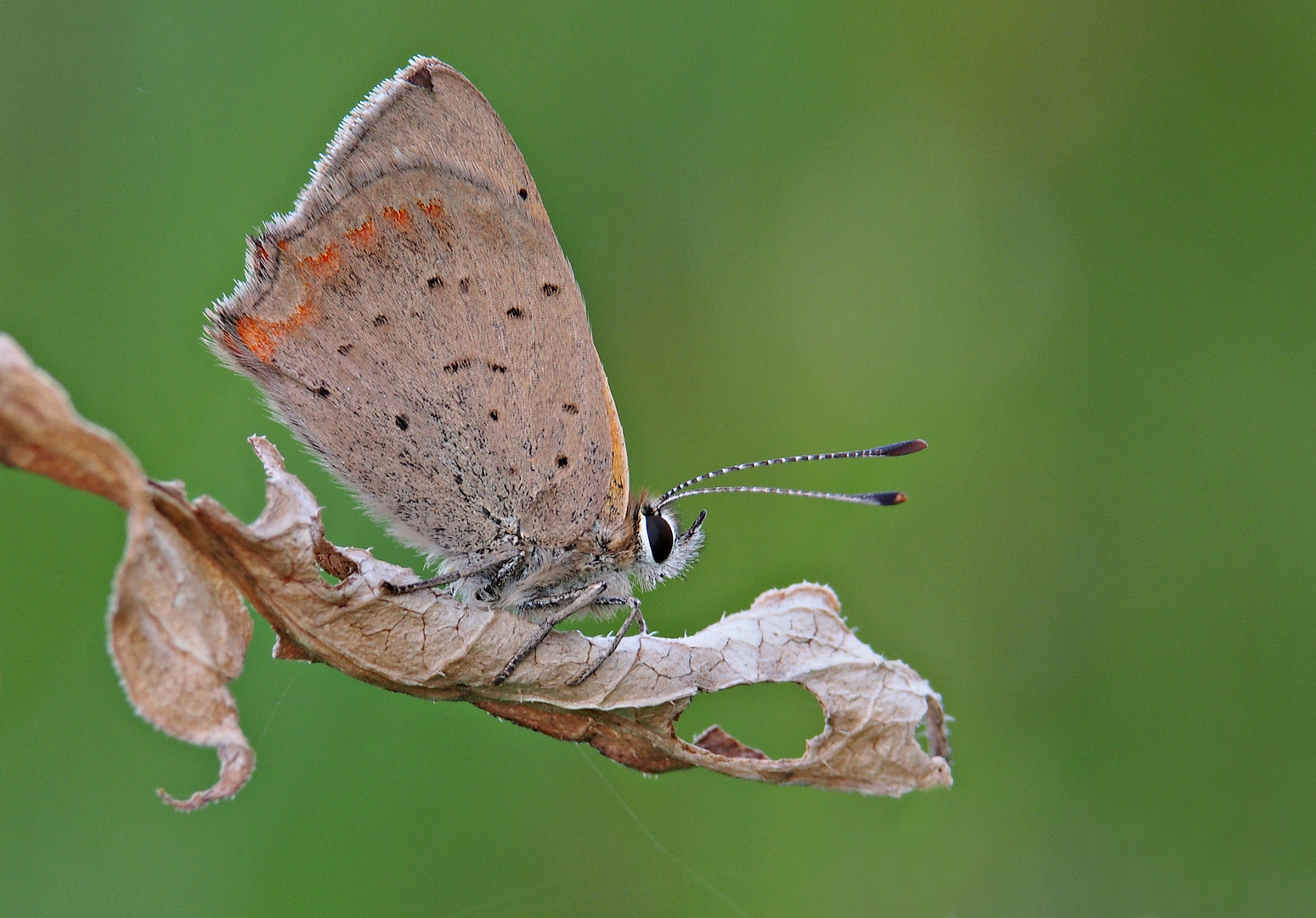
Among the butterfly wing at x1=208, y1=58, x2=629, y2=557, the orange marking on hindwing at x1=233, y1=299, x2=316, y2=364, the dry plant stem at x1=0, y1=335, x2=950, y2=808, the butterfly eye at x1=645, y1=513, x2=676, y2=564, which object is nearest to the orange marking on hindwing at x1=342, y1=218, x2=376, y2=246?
the butterfly wing at x1=208, y1=58, x2=629, y2=557

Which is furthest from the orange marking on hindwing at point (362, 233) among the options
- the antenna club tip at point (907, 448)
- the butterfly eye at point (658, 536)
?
the antenna club tip at point (907, 448)

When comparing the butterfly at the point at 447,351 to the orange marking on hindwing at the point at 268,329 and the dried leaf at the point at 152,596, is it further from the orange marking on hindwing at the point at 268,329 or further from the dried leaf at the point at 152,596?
the dried leaf at the point at 152,596

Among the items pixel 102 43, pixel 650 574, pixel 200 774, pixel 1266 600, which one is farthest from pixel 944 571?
pixel 102 43

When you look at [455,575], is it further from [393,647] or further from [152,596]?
[152,596]

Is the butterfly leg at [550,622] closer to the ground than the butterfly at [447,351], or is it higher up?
closer to the ground

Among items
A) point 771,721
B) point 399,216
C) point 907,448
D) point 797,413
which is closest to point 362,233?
point 399,216

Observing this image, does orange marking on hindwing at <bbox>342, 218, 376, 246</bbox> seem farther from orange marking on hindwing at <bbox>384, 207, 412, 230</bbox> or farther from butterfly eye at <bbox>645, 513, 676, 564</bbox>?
butterfly eye at <bbox>645, 513, 676, 564</bbox>
